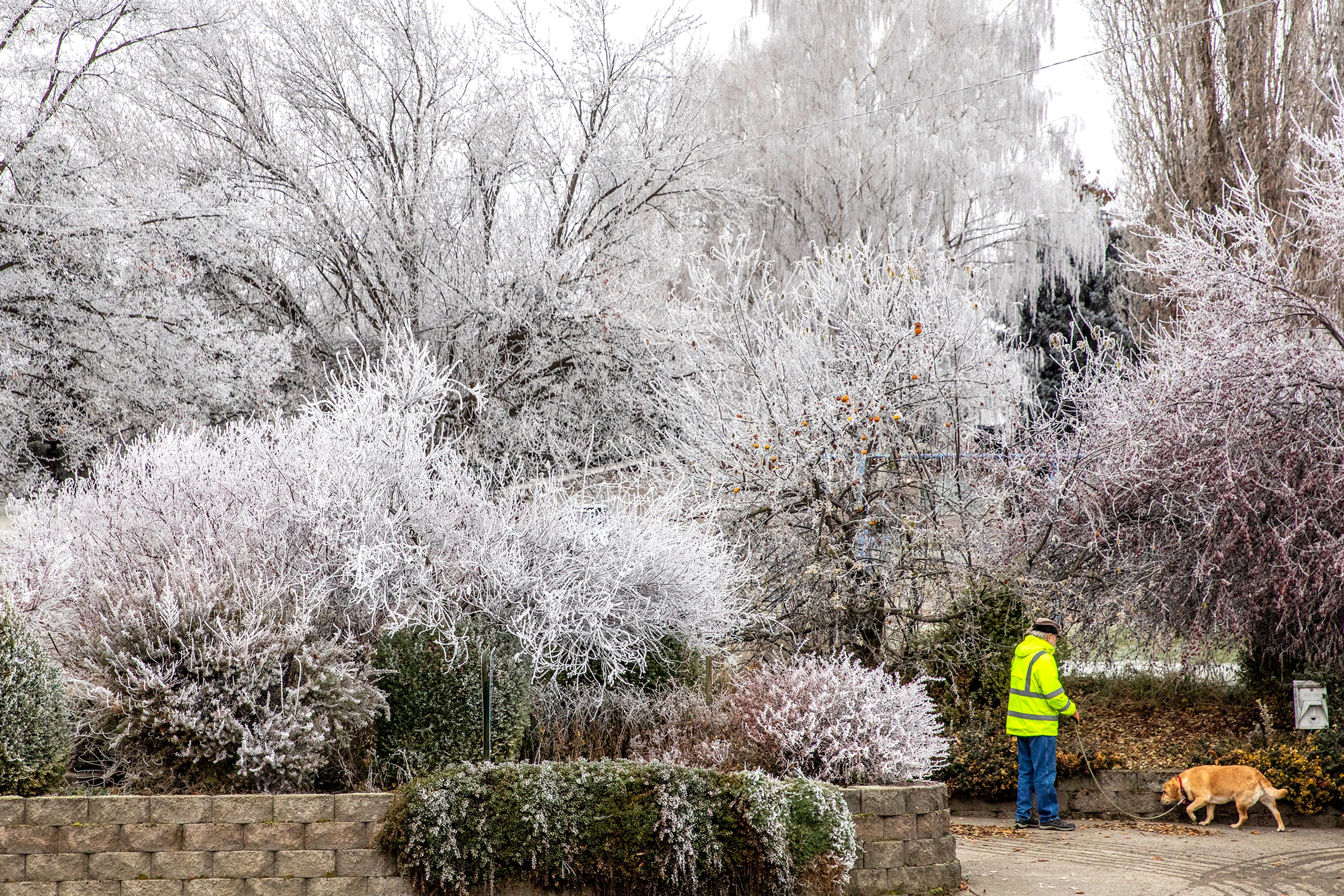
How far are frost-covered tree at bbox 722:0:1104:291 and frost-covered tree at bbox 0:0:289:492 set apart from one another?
8.62 metres

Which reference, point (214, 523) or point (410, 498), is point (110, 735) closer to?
point (214, 523)

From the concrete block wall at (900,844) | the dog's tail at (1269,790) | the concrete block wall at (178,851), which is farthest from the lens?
the dog's tail at (1269,790)

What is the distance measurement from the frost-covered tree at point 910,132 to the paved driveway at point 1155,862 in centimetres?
1173

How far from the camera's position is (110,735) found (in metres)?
5.68

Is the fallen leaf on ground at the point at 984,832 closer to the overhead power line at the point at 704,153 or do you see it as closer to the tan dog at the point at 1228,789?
the tan dog at the point at 1228,789

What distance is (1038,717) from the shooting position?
7.27 m

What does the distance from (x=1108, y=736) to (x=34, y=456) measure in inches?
452

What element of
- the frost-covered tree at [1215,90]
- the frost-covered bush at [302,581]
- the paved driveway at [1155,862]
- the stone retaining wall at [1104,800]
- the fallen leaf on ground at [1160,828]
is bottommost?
the paved driveway at [1155,862]

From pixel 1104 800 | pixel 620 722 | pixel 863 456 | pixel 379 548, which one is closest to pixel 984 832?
pixel 1104 800

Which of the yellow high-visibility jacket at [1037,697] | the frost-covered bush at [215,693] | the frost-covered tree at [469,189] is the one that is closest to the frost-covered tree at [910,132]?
the frost-covered tree at [469,189]

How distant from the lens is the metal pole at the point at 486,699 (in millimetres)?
6023

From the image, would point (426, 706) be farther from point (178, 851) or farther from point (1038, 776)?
point (1038, 776)

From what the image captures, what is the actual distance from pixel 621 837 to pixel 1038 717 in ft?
10.8

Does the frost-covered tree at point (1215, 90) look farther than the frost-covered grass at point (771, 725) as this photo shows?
Yes
